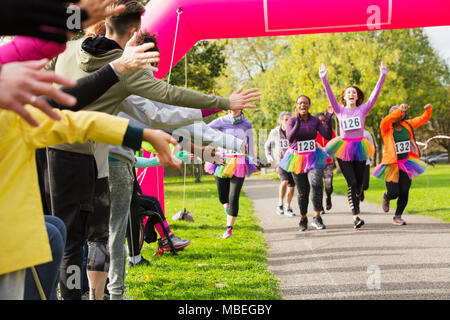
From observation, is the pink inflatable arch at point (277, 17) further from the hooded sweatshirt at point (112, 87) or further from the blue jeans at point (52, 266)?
the blue jeans at point (52, 266)

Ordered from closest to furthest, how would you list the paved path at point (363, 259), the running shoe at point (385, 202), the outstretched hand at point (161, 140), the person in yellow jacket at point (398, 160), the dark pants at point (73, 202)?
the outstretched hand at point (161, 140) < the dark pants at point (73, 202) < the paved path at point (363, 259) < the person in yellow jacket at point (398, 160) < the running shoe at point (385, 202)

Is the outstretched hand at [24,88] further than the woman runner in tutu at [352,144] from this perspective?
No

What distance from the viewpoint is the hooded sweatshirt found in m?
3.45

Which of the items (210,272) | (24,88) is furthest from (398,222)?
(24,88)

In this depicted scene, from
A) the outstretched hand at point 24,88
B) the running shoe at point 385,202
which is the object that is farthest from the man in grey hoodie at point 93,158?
the running shoe at point 385,202

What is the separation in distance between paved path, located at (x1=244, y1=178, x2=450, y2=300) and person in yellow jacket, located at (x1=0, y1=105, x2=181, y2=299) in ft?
9.14

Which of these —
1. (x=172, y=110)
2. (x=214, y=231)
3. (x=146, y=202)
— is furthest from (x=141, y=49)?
(x=214, y=231)

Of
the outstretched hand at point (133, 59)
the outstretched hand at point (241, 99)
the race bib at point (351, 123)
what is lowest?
the race bib at point (351, 123)

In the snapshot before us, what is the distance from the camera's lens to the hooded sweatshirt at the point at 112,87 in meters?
3.45

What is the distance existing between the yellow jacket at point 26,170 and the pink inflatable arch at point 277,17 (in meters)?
4.51

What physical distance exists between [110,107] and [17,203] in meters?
1.43

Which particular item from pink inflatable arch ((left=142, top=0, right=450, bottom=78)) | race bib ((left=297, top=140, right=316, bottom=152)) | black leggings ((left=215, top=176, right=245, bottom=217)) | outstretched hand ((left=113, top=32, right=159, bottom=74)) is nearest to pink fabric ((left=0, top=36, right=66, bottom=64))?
outstretched hand ((left=113, top=32, right=159, bottom=74))

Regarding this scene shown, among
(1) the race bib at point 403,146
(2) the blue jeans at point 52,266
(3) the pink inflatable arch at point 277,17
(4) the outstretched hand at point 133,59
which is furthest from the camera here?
(1) the race bib at point 403,146

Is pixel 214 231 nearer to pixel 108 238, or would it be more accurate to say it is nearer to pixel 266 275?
pixel 266 275
